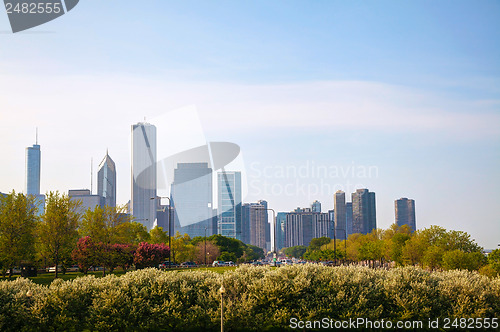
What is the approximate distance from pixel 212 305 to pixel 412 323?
36.8 feet

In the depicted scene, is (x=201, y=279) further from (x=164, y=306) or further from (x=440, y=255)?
(x=440, y=255)

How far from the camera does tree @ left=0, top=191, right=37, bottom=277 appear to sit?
51312mm

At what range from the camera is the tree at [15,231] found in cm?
5131

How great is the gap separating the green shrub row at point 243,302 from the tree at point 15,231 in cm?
2442

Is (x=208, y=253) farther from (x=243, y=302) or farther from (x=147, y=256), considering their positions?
(x=243, y=302)

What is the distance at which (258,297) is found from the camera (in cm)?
2831

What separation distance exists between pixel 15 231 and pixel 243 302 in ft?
113

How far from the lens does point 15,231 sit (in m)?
52.6

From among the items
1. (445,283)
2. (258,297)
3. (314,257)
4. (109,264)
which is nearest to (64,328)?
(258,297)

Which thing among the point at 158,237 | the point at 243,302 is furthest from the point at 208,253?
the point at 243,302

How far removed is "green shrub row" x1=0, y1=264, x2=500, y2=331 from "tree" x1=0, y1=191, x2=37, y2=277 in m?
24.4

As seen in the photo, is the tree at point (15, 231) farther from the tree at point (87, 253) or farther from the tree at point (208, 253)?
the tree at point (208, 253)

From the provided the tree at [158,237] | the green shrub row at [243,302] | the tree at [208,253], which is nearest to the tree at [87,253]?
the green shrub row at [243,302]

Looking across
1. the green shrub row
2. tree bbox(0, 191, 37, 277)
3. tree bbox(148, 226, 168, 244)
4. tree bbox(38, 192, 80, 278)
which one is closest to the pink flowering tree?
tree bbox(38, 192, 80, 278)
